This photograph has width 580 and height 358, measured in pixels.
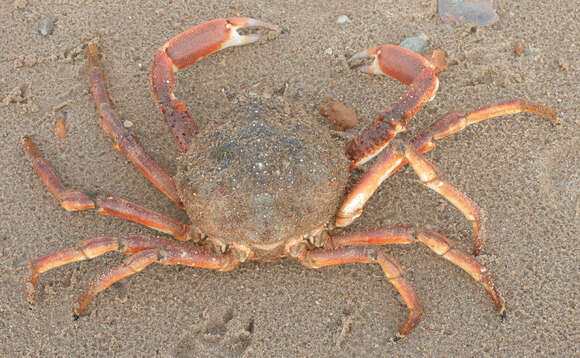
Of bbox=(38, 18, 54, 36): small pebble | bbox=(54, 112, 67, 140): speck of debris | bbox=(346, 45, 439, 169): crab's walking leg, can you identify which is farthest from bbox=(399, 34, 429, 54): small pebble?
bbox=(38, 18, 54, 36): small pebble

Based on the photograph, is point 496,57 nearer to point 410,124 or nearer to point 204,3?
point 410,124

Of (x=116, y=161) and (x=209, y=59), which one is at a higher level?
(x=209, y=59)

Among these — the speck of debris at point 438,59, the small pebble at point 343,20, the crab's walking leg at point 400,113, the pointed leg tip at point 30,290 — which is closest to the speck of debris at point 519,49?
the speck of debris at point 438,59

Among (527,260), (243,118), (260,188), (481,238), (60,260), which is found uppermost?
(243,118)

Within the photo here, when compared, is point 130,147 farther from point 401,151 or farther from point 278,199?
point 401,151

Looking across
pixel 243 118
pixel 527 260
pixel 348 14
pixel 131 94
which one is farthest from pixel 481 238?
pixel 131 94

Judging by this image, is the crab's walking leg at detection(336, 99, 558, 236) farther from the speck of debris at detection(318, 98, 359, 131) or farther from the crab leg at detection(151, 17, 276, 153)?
the crab leg at detection(151, 17, 276, 153)
